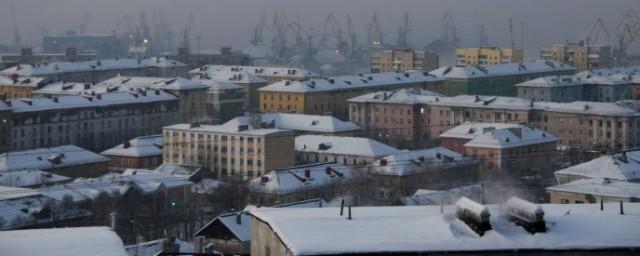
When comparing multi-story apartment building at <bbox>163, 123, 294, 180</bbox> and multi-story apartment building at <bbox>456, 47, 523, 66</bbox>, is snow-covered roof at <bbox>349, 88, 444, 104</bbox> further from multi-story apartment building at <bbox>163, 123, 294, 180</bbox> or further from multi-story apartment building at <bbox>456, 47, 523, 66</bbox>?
multi-story apartment building at <bbox>456, 47, 523, 66</bbox>

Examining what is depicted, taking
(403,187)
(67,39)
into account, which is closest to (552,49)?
(403,187)

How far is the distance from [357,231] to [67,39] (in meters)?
44.2

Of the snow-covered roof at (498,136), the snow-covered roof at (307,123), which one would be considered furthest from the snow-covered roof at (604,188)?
the snow-covered roof at (307,123)

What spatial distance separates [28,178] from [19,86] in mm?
8754

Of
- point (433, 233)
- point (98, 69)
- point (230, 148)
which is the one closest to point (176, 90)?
point (98, 69)

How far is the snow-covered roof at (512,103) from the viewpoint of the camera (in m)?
15.6

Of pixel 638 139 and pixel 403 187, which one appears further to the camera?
pixel 638 139

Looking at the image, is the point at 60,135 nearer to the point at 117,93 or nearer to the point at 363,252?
the point at 117,93

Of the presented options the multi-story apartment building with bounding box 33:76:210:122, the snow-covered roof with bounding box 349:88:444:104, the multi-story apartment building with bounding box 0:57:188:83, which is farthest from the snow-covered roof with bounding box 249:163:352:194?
the multi-story apartment building with bounding box 0:57:188:83

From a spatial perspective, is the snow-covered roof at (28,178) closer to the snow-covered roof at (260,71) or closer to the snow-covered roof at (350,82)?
the snow-covered roof at (350,82)

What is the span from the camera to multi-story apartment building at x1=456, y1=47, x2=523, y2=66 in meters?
27.7

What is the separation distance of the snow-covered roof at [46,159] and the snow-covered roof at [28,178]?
55 cm

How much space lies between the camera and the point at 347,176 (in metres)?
11.3

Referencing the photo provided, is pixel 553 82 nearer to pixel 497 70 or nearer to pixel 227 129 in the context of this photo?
pixel 497 70
